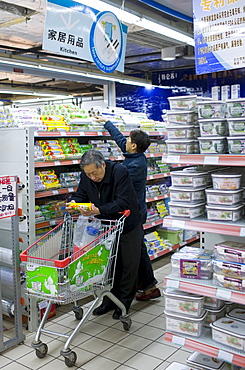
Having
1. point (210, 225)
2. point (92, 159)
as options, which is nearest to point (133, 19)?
point (92, 159)

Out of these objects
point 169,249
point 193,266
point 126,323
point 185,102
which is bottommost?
point 126,323

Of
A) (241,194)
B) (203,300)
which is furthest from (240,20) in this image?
(203,300)

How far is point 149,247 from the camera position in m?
6.55

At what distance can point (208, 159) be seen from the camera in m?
2.98

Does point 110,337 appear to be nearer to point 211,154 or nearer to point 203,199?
point 203,199

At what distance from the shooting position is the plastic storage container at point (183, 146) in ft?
10.4

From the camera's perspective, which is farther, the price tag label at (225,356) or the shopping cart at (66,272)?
the shopping cart at (66,272)

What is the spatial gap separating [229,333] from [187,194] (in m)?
1.05

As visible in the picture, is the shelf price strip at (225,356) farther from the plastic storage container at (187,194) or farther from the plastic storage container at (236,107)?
the plastic storage container at (236,107)

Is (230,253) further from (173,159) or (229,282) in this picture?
(173,159)

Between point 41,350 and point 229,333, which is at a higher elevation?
point 229,333

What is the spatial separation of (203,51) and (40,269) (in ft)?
7.86

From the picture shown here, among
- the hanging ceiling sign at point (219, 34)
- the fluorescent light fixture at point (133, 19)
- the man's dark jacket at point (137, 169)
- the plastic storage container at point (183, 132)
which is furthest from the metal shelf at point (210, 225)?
the fluorescent light fixture at point (133, 19)

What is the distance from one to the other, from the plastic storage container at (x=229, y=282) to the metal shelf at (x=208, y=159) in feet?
2.66
